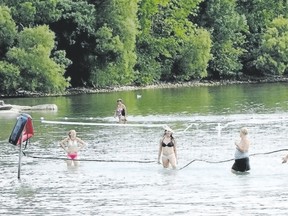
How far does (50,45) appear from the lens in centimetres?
7831

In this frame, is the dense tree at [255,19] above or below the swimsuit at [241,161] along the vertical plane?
above

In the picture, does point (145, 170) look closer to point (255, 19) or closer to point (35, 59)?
point (35, 59)

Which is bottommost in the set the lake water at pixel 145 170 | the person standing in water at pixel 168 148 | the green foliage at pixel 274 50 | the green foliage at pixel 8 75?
the lake water at pixel 145 170

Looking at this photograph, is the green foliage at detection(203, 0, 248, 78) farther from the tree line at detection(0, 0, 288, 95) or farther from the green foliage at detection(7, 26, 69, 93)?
the green foliage at detection(7, 26, 69, 93)

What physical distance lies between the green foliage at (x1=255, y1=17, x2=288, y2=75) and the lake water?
187ft

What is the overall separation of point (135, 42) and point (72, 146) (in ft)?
218

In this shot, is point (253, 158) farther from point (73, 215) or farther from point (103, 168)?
point (73, 215)

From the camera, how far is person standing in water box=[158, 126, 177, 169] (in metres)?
28.9

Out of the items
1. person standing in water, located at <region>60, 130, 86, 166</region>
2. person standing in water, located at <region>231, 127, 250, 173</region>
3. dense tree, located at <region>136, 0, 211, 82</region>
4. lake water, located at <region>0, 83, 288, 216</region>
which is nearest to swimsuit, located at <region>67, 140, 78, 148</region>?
person standing in water, located at <region>60, 130, 86, 166</region>

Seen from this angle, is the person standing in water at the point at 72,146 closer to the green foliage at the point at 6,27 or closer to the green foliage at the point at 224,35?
the green foliage at the point at 6,27

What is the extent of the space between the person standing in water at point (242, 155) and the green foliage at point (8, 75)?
50.3m

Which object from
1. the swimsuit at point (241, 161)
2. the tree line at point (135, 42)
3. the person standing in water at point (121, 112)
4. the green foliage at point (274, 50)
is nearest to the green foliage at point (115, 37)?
the tree line at point (135, 42)

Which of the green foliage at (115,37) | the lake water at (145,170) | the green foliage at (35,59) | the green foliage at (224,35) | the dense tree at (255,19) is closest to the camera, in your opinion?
the lake water at (145,170)

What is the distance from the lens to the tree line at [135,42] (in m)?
77.9
